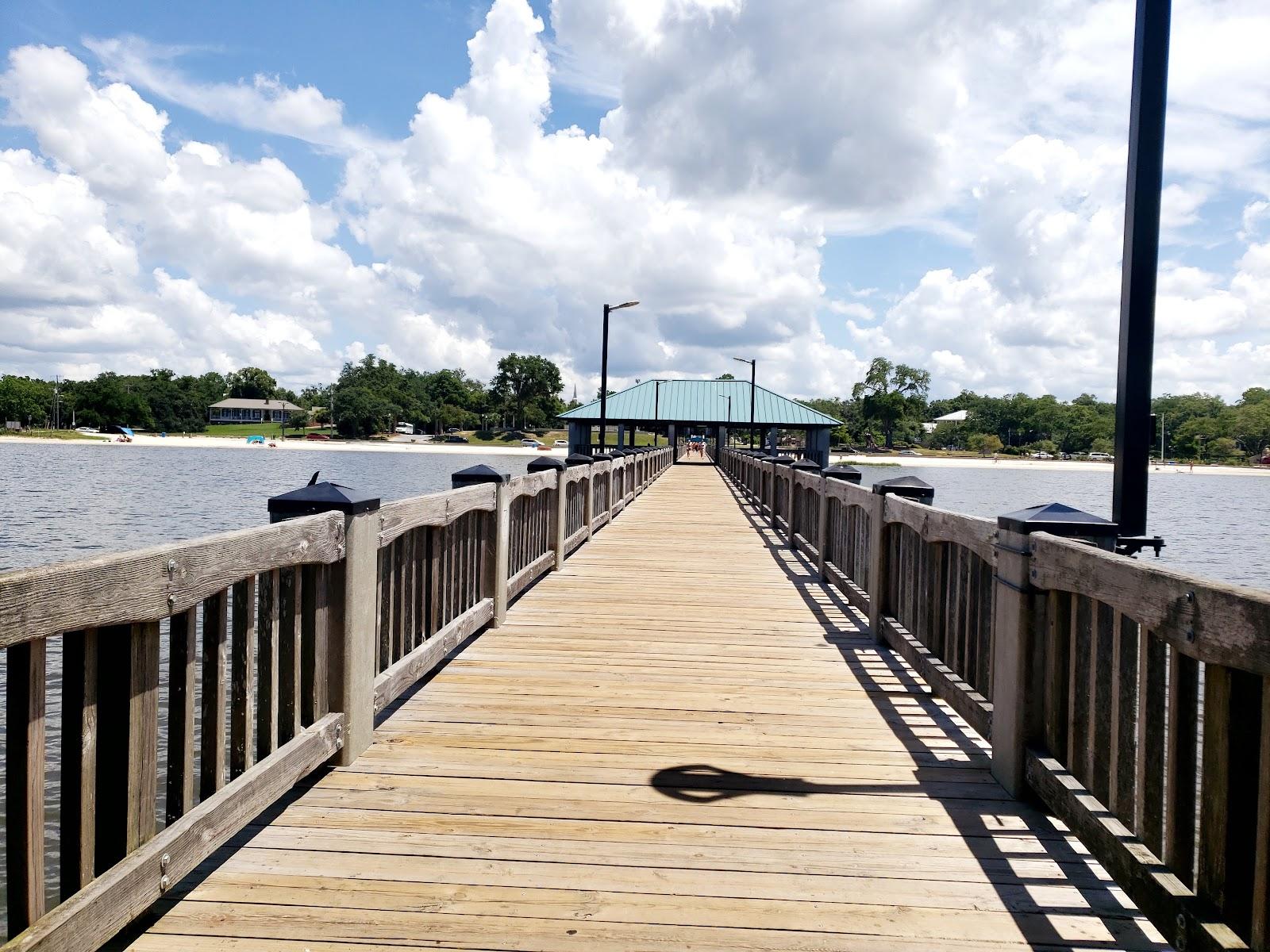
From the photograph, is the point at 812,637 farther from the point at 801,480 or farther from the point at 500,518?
the point at 801,480

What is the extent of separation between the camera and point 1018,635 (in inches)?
154

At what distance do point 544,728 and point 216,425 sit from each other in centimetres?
17905

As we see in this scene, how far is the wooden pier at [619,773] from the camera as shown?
8.05ft

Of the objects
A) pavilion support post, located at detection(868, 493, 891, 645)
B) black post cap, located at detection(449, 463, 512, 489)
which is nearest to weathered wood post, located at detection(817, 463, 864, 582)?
pavilion support post, located at detection(868, 493, 891, 645)

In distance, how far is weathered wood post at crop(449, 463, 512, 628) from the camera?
281 inches

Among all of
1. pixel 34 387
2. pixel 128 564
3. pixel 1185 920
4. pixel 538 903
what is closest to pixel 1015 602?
pixel 1185 920

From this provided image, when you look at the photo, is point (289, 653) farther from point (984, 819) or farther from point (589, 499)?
point (589, 499)

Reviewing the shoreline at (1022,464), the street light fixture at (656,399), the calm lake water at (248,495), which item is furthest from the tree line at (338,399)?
the street light fixture at (656,399)

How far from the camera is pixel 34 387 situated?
138000mm

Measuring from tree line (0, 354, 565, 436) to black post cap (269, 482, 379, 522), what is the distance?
443ft

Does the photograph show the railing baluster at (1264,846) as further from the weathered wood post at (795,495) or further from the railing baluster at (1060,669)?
the weathered wood post at (795,495)

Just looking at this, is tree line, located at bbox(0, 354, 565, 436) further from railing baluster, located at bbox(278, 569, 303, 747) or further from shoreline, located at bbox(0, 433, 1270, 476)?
railing baluster, located at bbox(278, 569, 303, 747)

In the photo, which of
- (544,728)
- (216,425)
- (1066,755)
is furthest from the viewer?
(216,425)

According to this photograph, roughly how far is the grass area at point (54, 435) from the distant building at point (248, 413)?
31.9 meters
